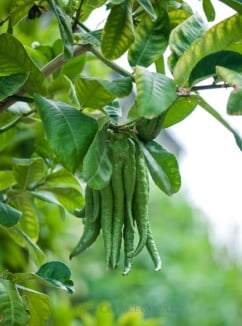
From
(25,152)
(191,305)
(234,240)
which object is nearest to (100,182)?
(25,152)

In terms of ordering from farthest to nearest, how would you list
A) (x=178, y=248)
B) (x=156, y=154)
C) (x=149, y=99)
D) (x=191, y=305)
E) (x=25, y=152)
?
(x=178, y=248)
(x=191, y=305)
(x=25, y=152)
(x=156, y=154)
(x=149, y=99)

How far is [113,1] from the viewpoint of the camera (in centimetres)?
62

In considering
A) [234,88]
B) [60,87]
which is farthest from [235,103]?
[60,87]

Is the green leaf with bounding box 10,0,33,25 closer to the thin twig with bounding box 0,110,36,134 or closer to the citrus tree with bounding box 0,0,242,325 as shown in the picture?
the citrus tree with bounding box 0,0,242,325

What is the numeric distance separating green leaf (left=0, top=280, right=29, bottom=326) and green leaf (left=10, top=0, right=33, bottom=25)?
26 cm

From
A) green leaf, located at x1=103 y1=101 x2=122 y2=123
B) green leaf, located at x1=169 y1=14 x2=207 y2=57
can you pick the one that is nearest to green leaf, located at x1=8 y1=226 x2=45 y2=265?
green leaf, located at x1=103 y1=101 x2=122 y2=123

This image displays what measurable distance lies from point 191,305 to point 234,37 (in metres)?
3.82

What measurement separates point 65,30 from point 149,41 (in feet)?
0.26

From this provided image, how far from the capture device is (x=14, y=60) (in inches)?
25.5

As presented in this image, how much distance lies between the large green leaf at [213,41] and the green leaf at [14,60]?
14cm

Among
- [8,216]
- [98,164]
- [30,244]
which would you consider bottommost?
[30,244]

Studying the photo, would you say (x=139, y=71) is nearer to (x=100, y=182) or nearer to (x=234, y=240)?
(x=100, y=182)

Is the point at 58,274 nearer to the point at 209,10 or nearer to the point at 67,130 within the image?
the point at 67,130

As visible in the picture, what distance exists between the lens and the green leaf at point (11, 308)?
2.03 feet
